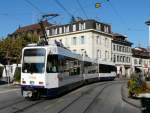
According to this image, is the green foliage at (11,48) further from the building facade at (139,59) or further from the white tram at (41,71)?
the building facade at (139,59)

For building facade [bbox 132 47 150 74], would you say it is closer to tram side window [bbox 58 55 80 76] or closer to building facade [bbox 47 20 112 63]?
building facade [bbox 47 20 112 63]

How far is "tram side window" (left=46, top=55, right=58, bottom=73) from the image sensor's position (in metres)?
22.4

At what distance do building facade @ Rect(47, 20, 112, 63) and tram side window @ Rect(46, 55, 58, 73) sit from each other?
61.8m

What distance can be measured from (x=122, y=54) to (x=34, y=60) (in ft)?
274

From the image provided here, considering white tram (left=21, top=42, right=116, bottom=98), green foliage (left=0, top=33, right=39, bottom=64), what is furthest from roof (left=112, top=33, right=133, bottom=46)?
white tram (left=21, top=42, right=116, bottom=98)

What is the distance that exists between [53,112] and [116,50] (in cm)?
8541

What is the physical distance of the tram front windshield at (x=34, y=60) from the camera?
2229cm

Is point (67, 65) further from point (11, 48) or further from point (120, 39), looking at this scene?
point (120, 39)

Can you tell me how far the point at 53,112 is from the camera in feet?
55.6

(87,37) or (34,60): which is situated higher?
(87,37)

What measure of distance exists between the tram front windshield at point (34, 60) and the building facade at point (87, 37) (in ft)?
204

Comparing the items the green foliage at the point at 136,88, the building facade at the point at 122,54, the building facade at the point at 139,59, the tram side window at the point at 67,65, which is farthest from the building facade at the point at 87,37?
the green foliage at the point at 136,88

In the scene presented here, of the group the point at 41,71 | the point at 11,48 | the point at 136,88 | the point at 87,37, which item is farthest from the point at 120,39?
the point at 41,71

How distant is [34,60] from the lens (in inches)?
886
